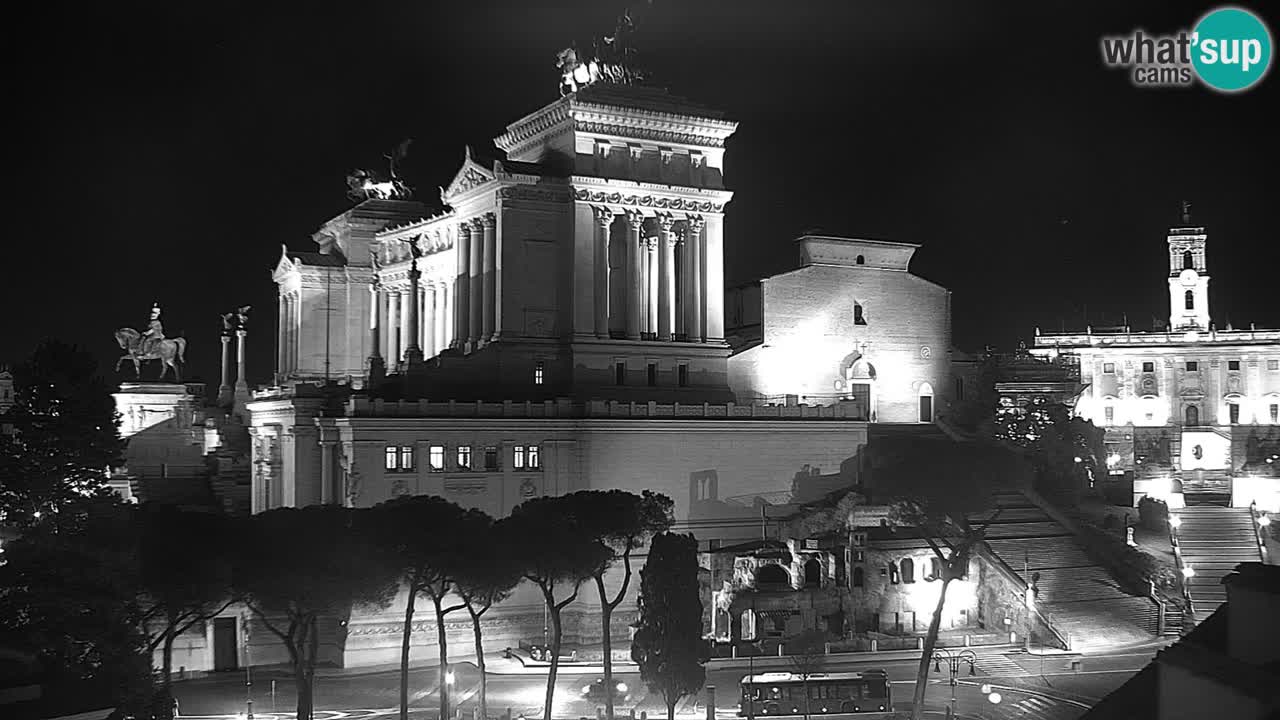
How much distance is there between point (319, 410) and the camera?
7044cm

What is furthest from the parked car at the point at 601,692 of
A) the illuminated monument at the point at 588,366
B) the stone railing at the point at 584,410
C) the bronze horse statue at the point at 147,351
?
the bronze horse statue at the point at 147,351

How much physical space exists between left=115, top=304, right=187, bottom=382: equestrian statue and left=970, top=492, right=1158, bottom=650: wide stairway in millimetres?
61551

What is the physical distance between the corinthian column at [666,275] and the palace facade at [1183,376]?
164 ft

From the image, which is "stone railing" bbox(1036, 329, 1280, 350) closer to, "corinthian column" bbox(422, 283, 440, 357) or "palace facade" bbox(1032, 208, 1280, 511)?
"palace facade" bbox(1032, 208, 1280, 511)

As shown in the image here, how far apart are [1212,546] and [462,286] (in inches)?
1947

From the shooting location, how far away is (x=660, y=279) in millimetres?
83062

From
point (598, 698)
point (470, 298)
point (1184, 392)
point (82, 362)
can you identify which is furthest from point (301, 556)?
point (1184, 392)

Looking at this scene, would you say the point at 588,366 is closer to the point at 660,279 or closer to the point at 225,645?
the point at 660,279

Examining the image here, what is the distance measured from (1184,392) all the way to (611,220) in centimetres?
7064

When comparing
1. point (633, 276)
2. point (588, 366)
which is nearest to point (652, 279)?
point (633, 276)

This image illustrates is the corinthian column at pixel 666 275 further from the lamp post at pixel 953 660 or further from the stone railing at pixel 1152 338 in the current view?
the stone railing at pixel 1152 338

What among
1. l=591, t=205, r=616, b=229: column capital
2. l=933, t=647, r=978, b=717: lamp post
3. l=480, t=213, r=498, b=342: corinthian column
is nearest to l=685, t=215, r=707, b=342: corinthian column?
l=591, t=205, r=616, b=229: column capital

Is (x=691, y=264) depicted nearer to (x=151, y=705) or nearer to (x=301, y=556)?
(x=301, y=556)

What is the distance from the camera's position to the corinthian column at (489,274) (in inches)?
3162
